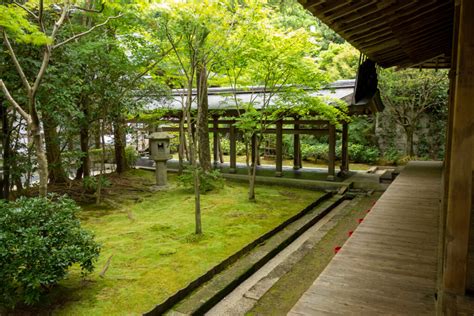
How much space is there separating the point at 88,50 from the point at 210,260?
18.6 ft

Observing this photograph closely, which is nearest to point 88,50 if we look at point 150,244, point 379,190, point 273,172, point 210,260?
point 150,244

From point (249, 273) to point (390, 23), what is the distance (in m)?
A: 4.40

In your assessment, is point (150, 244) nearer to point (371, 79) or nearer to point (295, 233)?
point (295, 233)

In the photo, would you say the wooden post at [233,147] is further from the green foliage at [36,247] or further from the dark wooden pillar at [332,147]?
the green foliage at [36,247]

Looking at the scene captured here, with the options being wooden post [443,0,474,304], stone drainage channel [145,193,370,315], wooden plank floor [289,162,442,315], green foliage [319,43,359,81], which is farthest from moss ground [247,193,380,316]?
green foliage [319,43,359,81]

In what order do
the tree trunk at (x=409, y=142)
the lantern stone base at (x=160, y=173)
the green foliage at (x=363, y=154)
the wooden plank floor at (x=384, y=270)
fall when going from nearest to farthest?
the wooden plank floor at (x=384, y=270)
the lantern stone base at (x=160, y=173)
the tree trunk at (x=409, y=142)
the green foliage at (x=363, y=154)

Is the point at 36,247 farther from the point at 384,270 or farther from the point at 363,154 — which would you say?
the point at 363,154

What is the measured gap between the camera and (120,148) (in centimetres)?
1321

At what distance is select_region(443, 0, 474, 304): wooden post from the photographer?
1868 mm

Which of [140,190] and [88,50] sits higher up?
[88,50]

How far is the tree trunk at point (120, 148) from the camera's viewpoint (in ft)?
38.4

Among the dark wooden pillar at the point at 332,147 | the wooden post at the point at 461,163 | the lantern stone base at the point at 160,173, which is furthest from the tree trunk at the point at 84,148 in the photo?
the wooden post at the point at 461,163

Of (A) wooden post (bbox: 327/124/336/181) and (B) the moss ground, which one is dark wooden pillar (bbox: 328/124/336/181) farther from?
(B) the moss ground

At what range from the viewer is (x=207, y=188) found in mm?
10477
